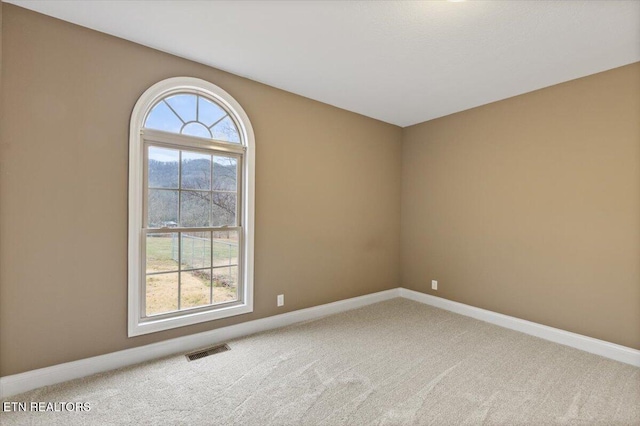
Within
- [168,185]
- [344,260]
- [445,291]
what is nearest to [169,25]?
[168,185]

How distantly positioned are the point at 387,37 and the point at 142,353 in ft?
10.6

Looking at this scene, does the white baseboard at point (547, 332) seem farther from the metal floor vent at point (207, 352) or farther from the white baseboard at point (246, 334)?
the metal floor vent at point (207, 352)

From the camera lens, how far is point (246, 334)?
10.0ft

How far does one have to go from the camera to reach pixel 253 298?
312 cm

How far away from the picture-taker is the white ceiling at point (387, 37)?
1987mm

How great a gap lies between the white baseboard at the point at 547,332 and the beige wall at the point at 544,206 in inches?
2.5

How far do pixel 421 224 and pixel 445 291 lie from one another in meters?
0.97

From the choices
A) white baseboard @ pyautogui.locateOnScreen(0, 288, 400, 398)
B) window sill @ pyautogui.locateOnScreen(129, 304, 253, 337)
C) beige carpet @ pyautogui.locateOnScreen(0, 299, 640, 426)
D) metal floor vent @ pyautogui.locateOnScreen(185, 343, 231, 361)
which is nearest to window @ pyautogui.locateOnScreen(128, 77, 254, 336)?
window sill @ pyautogui.locateOnScreen(129, 304, 253, 337)

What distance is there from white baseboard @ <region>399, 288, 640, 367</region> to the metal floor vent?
2788 mm

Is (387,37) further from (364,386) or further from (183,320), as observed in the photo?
(183,320)

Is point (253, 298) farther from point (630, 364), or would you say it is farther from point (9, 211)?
point (630, 364)

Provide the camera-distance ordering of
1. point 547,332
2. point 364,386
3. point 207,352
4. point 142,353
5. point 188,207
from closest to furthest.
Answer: point 364,386 < point 142,353 < point 207,352 < point 188,207 < point 547,332

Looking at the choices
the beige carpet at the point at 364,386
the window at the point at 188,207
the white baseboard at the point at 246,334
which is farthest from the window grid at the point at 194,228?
the beige carpet at the point at 364,386

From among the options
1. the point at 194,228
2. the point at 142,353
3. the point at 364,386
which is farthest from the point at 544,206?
the point at 142,353
